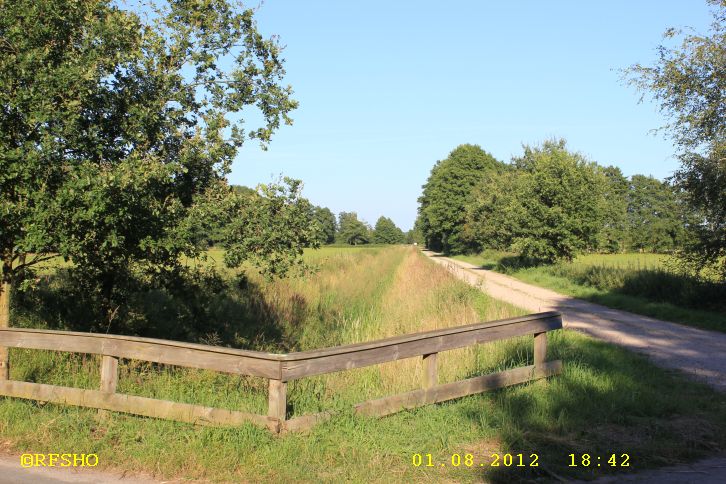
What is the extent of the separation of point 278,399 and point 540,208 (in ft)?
98.1

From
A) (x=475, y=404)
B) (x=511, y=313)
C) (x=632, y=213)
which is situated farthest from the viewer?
(x=632, y=213)

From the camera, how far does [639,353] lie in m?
10.5

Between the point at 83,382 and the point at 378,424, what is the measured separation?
4.43m

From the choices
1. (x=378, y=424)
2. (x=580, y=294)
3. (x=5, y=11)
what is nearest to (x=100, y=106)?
(x=5, y=11)

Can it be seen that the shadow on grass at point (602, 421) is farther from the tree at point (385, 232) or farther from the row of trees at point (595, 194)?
the tree at point (385, 232)

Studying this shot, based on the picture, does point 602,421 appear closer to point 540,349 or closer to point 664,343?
point 540,349

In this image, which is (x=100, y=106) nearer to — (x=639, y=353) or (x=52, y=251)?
(x=52, y=251)

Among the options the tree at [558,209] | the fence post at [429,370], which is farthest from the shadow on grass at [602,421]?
the tree at [558,209]

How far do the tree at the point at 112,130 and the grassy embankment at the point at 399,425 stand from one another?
1.82 metres

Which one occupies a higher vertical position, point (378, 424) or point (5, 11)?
point (5, 11)

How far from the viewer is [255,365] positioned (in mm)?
5137

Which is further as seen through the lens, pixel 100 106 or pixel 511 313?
pixel 511 313

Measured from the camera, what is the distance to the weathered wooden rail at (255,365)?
202 inches
